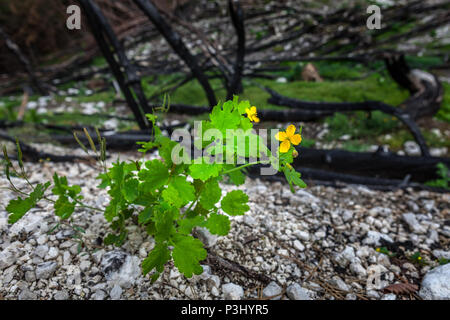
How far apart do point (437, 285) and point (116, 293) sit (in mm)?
1704

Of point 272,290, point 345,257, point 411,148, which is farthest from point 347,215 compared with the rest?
point 411,148

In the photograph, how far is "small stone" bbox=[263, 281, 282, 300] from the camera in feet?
4.39

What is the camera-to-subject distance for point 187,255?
101cm

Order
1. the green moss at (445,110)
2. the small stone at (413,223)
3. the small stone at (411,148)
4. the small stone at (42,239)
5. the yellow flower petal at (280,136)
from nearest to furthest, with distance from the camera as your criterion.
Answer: the yellow flower petal at (280,136) → the small stone at (42,239) → the small stone at (413,223) → the small stone at (411,148) → the green moss at (445,110)

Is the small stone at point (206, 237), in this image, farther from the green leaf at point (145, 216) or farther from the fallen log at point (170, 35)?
the fallen log at point (170, 35)

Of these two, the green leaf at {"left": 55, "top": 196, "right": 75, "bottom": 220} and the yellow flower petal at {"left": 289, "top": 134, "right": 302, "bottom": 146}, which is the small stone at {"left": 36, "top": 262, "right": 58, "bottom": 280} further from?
the yellow flower petal at {"left": 289, "top": 134, "right": 302, "bottom": 146}

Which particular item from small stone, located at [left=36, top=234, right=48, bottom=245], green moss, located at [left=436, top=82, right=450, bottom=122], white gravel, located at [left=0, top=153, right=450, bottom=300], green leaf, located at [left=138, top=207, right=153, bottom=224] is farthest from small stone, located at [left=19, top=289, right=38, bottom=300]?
green moss, located at [left=436, top=82, right=450, bottom=122]

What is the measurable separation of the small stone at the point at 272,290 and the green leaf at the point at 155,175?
0.83 m

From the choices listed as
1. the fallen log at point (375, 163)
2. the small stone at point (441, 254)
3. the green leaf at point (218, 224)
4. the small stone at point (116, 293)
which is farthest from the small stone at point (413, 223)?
the small stone at point (116, 293)

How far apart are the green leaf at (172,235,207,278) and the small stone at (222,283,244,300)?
0.40 metres

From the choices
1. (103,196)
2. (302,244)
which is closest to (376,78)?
(302,244)

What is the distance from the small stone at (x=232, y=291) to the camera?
131 cm
